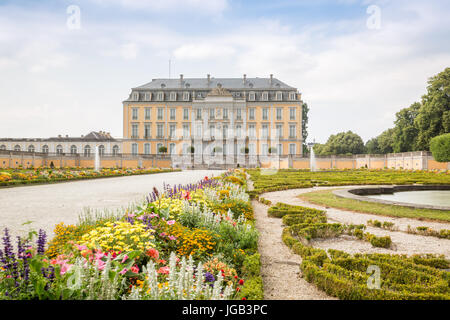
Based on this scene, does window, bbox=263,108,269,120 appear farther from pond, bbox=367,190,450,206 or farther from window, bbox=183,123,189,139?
pond, bbox=367,190,450,206

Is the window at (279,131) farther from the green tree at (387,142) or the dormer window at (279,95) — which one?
the green tree at (387,142)

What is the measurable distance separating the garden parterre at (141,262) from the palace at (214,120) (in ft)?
137

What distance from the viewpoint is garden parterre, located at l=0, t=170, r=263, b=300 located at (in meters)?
2.00

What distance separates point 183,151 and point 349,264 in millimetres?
43857

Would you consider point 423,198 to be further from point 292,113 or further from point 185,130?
point 185,130

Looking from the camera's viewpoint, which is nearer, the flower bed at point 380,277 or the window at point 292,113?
the flower bed at point 380,277

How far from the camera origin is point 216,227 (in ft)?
14.2

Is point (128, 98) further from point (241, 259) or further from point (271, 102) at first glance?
point (241, 259)

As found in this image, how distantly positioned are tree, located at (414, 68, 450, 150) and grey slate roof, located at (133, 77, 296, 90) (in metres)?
20.1

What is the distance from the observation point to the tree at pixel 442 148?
84.0 feet

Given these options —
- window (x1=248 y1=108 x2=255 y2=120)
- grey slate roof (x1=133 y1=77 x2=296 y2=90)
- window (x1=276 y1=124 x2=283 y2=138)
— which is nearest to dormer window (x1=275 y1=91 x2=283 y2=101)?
grey slate roof (x1=133 y1=77 x2=296 y2=90)

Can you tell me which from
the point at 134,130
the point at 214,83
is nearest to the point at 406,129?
the point at 214,83

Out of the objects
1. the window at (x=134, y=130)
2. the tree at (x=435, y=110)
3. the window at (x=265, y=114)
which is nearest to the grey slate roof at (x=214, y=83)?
the window at (x=265, y=114)
